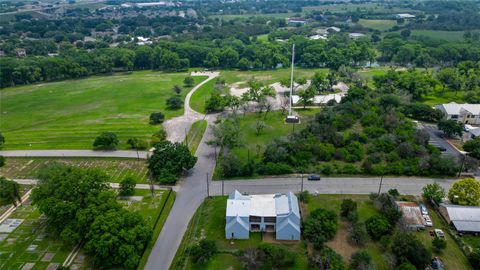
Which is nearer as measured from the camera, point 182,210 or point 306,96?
point 182,210

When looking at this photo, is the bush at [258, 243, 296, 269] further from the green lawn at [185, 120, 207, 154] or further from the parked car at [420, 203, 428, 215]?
Result: the green lawn at [185, 120, 207, 154]

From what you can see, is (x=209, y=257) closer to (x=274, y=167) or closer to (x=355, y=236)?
(x=355, y=236)

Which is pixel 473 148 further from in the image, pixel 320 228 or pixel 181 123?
pixel 181 123

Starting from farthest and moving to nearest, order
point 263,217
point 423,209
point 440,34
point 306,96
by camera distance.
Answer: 1. point 440,34
2. point 306,96
3. point 423,209
4. point 263,217

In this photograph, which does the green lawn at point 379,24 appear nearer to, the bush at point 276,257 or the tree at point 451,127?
the tree at point 451,127

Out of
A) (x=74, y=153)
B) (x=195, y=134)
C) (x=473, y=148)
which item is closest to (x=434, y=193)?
(x=473, y=148)

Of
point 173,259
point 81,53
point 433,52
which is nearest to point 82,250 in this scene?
point 173,259
